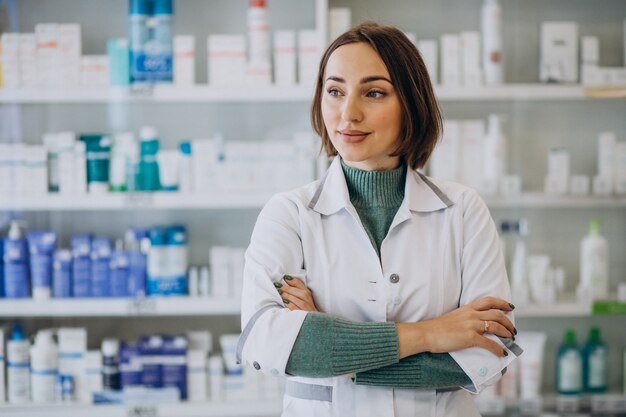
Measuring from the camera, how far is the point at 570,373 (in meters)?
2.96

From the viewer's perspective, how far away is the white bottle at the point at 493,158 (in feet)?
9.36

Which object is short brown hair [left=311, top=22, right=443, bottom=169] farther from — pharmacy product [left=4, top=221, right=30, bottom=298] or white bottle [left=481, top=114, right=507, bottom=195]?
pharmacy product [left=4, top=221, right=30, bottom=298]

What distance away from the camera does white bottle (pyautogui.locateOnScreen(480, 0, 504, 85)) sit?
9.37ft

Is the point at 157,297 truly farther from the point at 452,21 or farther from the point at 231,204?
the point at 452,21

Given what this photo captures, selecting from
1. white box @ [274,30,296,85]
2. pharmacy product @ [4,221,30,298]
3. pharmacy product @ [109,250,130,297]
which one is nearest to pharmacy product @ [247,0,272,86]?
white box @ [274,30,296,85]

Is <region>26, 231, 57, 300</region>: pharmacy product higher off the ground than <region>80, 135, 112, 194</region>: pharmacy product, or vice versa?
<region>80, 135, 112, 194</region>: pharmacy product

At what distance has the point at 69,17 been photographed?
9.61 feet

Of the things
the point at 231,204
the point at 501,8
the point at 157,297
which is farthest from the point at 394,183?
the point at 501,8

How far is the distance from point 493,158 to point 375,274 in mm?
1617

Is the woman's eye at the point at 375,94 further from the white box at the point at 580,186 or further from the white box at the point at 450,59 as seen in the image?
the white box at the point at 580,186

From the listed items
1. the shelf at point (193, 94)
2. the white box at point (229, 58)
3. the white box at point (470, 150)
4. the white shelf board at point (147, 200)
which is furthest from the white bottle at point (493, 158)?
the white box at point (229, 58)

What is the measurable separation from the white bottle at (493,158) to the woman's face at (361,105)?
1.52 metres

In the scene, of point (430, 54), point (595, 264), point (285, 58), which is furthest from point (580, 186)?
point (285, 58)

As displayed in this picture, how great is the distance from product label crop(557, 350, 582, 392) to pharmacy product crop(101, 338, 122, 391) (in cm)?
171
